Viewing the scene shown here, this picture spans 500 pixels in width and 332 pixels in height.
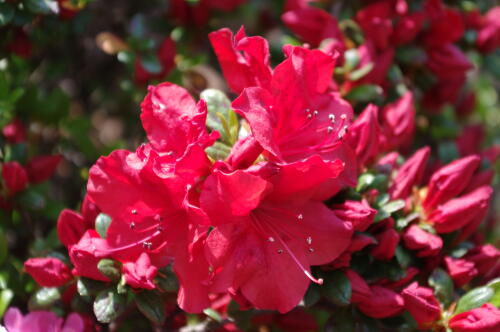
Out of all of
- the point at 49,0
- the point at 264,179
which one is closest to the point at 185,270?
the point at 264,179

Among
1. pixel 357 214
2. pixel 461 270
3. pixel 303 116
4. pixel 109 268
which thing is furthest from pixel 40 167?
pixel 461 270

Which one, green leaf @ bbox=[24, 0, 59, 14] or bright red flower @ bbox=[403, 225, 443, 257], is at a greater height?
green leaf @ bbox=[24, 0, 59, 14]

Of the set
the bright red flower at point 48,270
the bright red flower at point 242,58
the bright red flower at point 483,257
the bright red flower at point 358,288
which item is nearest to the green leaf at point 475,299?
the bright red flower at point 483,257

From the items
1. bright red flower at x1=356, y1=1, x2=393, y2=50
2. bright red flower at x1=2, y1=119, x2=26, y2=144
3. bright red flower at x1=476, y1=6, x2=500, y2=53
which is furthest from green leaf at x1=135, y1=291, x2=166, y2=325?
bright red flower at x1=476, y1=6, x2=500, y2=53

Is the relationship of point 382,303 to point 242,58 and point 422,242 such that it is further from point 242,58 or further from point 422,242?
point 242,58

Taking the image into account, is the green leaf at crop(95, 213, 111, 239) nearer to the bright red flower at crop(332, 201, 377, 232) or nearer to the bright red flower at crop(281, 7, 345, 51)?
the bright red flower at crop(332, 201, 377, 232)

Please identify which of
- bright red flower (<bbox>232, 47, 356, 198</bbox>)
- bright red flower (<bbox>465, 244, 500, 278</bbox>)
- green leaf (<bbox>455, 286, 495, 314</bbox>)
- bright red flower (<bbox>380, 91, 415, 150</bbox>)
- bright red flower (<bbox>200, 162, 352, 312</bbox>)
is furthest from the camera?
bright red flower (<bbox>380, 91, 415, 150</bbox>)

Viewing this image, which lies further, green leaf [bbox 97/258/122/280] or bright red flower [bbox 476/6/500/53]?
bright red flower [bbox 476/6/500/53]
